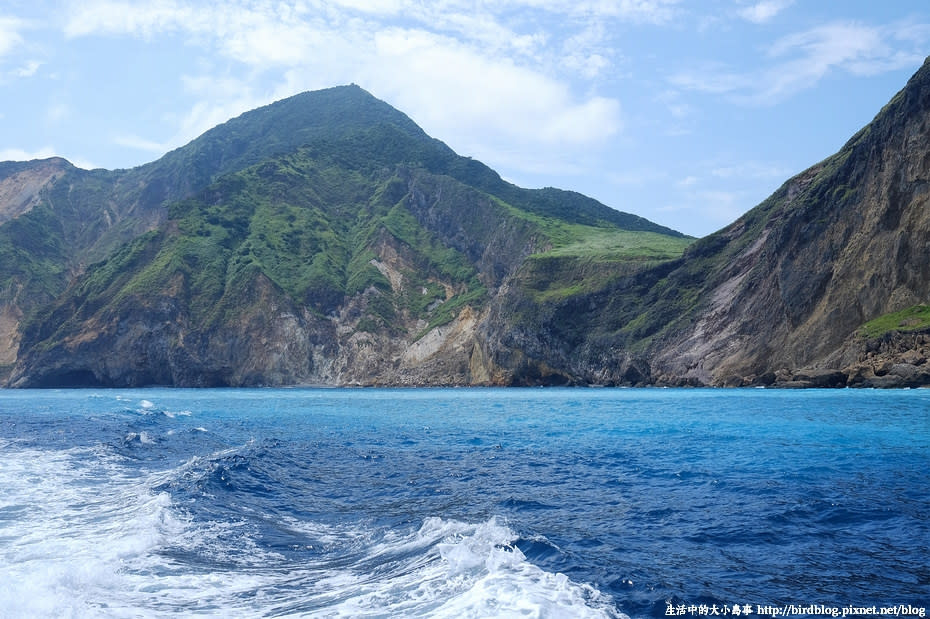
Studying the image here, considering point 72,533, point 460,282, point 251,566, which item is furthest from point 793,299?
point 72,533

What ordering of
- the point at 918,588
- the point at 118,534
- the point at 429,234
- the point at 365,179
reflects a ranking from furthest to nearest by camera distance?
the point at 365,179 → the point at 429,234 → the point at 118,534 → the point at 918,588

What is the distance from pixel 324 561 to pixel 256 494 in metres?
7.08

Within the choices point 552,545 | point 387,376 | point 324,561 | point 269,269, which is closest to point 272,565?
point 324,561

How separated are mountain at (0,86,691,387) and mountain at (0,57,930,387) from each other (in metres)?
0.45

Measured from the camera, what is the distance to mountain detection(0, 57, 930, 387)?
74000 millimetres

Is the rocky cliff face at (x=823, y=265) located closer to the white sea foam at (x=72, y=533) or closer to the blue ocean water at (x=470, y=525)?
the blue ocean water at (x=470, y=525)

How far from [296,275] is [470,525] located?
133635 millimetres

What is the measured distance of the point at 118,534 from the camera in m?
13.9

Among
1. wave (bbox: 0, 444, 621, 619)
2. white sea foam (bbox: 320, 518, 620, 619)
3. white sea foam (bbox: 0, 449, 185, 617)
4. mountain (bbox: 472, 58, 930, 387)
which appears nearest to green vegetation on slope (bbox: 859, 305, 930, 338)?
mountain (bbox: 472, 58, 930, 387)

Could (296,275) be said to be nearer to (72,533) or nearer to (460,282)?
(460,282)

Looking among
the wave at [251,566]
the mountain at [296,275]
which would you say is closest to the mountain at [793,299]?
the mountain at [296,275]

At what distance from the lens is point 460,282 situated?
146m

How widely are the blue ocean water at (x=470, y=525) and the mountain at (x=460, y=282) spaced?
1972 inches

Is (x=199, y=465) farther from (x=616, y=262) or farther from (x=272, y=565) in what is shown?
(x=616, y=262)
